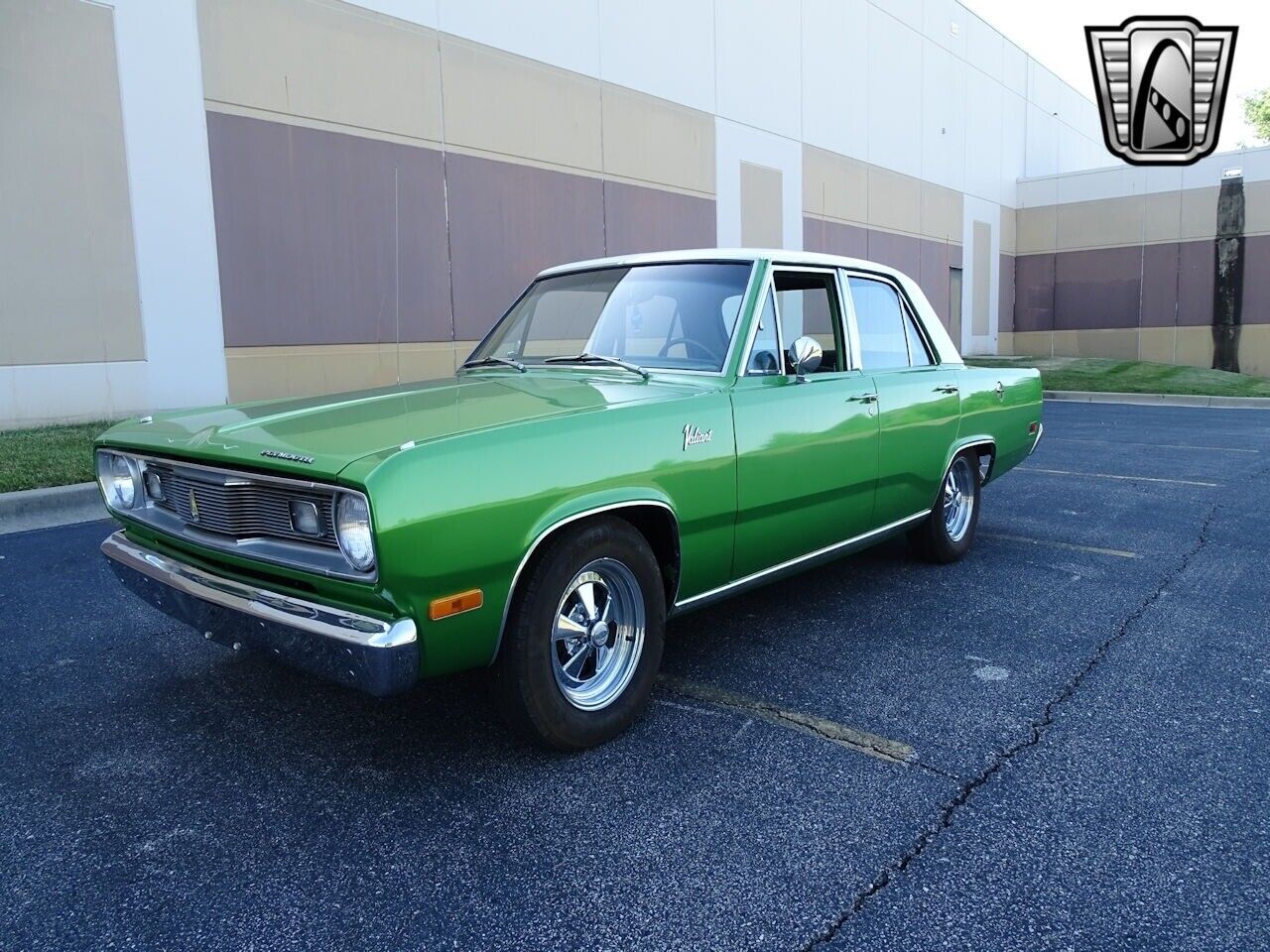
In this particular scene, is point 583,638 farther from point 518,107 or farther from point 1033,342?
point 1033,342

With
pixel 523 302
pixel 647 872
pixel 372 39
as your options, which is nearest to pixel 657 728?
pixel 647 872

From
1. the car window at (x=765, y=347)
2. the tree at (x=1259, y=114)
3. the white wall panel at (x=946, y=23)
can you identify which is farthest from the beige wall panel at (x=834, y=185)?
the tree at (x=1259, y=114)

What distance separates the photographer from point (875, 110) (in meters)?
22.0

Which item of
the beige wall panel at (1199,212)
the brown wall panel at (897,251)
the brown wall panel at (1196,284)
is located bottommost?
the brown wall panel at (1196,284)

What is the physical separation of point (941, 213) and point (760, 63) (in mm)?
8978

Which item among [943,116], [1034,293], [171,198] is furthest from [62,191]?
[1034,293]

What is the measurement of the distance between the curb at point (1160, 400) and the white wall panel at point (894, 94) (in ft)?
24.3

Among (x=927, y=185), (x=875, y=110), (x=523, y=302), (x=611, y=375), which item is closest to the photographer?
(x=611, y=375)

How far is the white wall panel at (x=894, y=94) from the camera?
71.8 ft

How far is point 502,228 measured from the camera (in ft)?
43.5

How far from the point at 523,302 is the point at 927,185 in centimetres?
2236

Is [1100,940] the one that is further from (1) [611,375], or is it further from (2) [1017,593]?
(2) [1017,593]

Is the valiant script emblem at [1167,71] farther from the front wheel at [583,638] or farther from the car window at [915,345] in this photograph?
the front wheel at [583,638]

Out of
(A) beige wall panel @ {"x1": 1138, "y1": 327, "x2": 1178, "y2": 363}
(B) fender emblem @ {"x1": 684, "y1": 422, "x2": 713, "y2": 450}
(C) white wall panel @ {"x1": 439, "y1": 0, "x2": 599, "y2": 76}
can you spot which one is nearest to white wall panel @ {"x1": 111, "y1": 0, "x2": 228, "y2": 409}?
(C) white wall panel @ {"x1": 439, "y1": 0, "x2": 599, "y2": 76}
